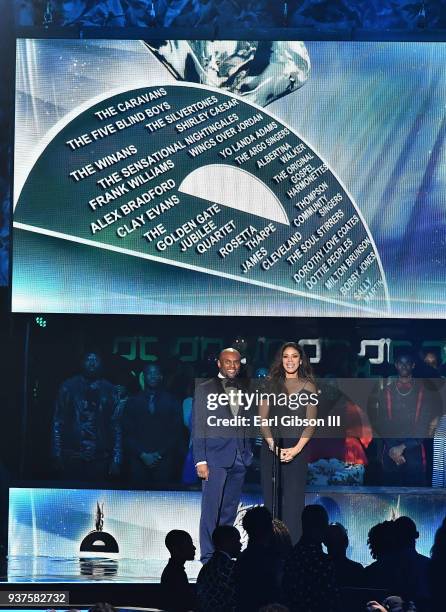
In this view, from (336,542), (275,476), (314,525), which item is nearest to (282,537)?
(336,542)

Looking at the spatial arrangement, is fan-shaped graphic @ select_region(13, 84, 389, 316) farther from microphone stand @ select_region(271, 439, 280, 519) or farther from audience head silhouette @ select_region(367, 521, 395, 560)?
audience head silhouette @ select_region(367, 521, 395, 560)

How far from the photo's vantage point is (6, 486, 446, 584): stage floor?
795 centimetres

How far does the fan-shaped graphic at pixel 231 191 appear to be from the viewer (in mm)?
8047

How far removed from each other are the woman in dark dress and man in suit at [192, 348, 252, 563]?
133 millimetres

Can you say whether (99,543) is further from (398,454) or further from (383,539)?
(383,539)

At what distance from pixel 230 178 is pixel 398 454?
6.14 feet

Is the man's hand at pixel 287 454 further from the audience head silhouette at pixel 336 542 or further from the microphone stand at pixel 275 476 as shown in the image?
the audience head silhouette at pixel 336 542

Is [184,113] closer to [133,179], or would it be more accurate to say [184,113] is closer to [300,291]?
[133,179]

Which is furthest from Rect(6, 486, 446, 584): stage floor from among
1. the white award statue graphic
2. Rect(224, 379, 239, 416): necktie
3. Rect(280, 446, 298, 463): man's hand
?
Rect(224, 379, 239, 416): necktie

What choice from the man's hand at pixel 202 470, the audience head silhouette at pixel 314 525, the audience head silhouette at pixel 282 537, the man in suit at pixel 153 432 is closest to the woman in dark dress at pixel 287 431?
the man's hand at pixel 202 470

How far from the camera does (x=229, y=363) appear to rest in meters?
7.94

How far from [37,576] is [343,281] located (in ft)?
7.87

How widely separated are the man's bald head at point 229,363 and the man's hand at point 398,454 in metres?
1.01

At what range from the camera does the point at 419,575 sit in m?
6.12
